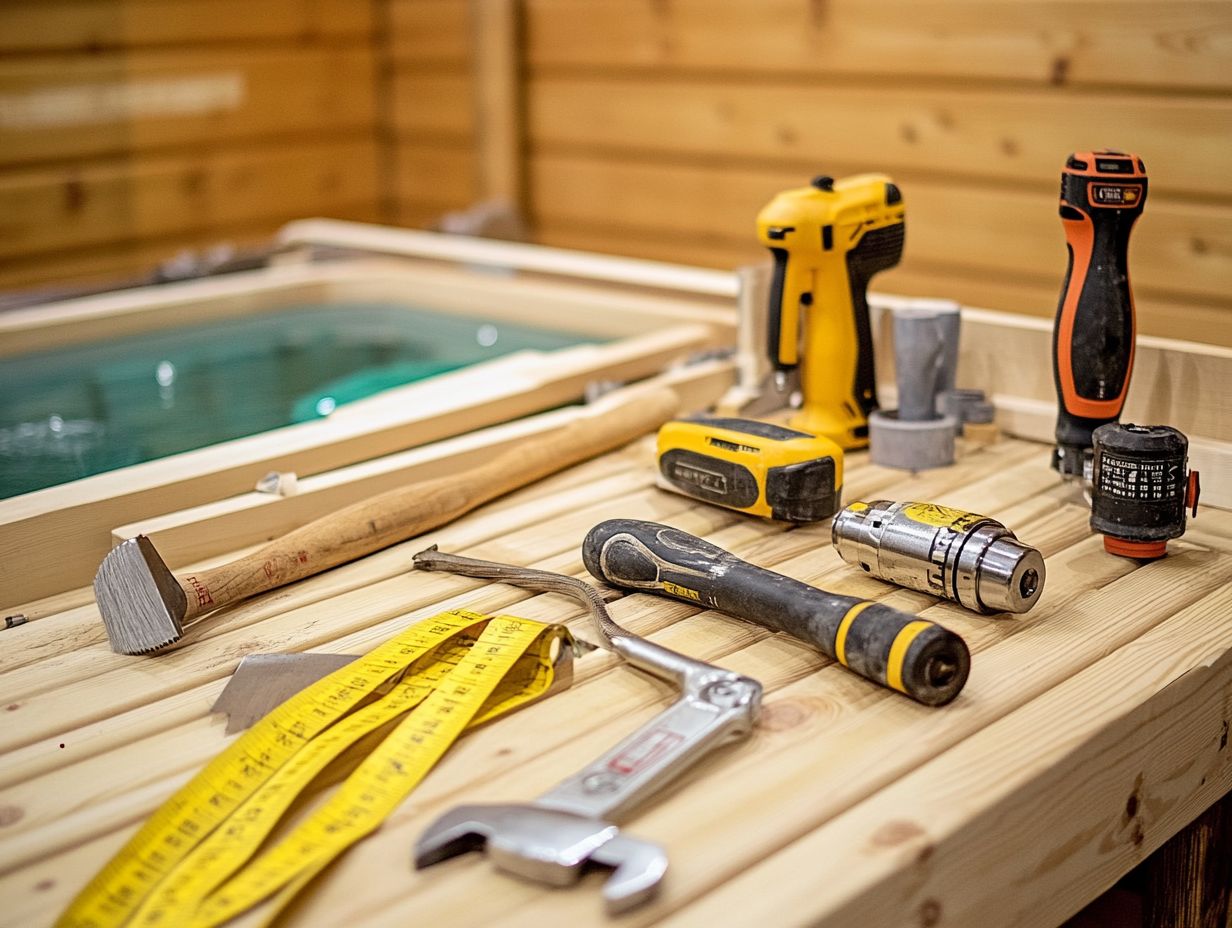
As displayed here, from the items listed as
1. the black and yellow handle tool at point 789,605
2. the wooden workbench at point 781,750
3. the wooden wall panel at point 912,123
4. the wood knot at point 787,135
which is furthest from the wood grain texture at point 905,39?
the black and yellow handle tool at point 789,605

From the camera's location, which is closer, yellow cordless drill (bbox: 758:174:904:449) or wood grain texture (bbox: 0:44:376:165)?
yellow cordless drill (bbox: 758:174:904:449)

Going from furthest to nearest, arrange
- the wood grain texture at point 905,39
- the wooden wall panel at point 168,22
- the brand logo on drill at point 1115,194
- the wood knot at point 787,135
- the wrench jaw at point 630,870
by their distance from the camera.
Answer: the wooden wall panel at point 168,22
the wood knot at point 787,135
the wood grain texture at point 905,39
the brand logo on drill at point 1115,194
the wrench jaw at point 630,870

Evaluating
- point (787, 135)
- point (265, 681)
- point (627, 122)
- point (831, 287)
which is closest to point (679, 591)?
point (265, 681)

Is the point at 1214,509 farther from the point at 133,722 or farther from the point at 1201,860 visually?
the point at 133,722

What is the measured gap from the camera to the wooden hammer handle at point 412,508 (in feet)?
3.47

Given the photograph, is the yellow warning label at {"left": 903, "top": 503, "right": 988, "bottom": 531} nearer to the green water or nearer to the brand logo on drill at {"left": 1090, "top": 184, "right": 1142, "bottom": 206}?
the brand logo on drill at {"left": 1090, "top": 184, "right": 1142, "bottom": 206}

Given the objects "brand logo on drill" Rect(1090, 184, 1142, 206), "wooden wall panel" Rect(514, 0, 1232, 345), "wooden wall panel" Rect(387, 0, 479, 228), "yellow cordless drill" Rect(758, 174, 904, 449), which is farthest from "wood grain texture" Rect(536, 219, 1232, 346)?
"brand logo on drill" Rect(1090, 184, 1142, 206)

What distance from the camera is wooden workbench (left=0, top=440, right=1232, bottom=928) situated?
0.69 meters

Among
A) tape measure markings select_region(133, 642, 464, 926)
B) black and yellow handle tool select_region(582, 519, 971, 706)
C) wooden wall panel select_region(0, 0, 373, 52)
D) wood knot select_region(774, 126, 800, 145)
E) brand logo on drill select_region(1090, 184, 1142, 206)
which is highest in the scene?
wooden wall panel select_region(0, 0, 373, 52)

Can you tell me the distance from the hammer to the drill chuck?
1.24 feet

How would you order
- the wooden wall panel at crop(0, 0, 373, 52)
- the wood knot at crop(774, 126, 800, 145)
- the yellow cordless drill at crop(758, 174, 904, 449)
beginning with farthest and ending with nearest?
the wooden wall panel at crop(0, 0, 373, 52)
the wood knot at crop(774, 126, 800, 145)
the yellow cordless drill at crop(758, 174, 904, 449)

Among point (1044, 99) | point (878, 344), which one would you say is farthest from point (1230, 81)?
point (878, 344)

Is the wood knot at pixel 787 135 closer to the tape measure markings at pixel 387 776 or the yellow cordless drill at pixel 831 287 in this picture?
the yellow cordless drill at pixel 831 287

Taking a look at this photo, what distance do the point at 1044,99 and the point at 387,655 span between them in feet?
6.02
